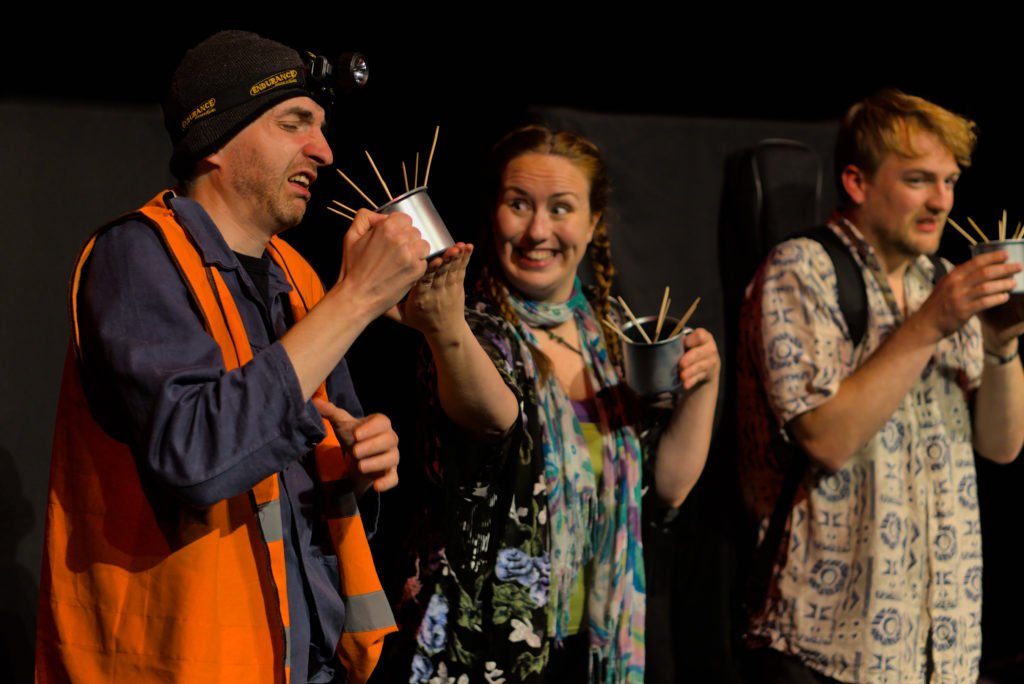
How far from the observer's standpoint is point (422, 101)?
8.75ft

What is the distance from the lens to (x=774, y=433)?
2.55 metres

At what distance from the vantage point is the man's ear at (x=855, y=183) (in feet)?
8.57

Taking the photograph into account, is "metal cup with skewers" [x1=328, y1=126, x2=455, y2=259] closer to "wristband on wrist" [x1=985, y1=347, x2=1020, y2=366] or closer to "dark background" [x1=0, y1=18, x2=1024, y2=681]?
"dark background" [x1=0, y1=18, x2=1024, y2=681]

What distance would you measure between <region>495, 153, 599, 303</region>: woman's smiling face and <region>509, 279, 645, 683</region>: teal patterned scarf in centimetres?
Answer: 6

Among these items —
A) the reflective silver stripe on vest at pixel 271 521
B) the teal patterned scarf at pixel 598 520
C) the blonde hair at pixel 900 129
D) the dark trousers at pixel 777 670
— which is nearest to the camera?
the reflective silver stripe on vest at pixel 271 521

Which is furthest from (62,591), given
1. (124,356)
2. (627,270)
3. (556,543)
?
(627,270)

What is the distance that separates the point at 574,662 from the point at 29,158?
1.45m

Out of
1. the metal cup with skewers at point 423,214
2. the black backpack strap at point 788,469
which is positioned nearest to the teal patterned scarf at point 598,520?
the black backpack strap at point 788,469

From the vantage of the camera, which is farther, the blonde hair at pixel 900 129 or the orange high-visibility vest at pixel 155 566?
the blonde hair at pixel 900 129

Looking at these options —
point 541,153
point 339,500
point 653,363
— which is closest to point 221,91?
point 339,500

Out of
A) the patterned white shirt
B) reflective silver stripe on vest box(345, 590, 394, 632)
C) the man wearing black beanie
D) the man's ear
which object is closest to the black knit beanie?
the man wearing black beanie

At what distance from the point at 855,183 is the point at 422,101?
3.24 ft

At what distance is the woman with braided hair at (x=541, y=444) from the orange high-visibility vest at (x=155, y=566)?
39 cm

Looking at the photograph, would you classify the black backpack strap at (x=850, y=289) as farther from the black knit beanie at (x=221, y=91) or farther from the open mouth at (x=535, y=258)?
the black knit beanie at (x=221, y=91)
